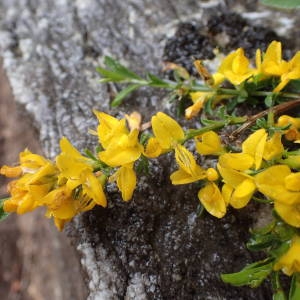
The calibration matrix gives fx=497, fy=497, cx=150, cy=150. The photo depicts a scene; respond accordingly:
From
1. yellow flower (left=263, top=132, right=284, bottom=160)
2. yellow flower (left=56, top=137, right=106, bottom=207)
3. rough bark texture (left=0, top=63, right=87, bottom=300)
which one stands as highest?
yellow flower (left=263, top=132, right=284, bottom=160)

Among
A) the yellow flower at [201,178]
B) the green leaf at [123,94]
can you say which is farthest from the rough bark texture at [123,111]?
the yellow flower at [201,178]

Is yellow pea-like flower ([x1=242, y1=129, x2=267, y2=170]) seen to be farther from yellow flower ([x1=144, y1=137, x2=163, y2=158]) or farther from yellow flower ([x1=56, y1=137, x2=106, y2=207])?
yellow flower ([x1=56, y1=137, x2=106, y2=207])

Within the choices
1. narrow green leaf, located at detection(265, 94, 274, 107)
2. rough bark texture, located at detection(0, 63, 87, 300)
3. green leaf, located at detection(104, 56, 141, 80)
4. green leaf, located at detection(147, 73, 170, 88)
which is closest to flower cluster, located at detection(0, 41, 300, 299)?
narrow green leaf, located at detection(265, 94, 274, 107)

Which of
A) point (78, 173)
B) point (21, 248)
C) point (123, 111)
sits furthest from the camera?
point (21, 248)

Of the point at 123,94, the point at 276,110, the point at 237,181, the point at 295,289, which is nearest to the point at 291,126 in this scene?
the point at 276,110

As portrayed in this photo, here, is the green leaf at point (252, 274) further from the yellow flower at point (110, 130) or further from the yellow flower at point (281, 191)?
the yellow flower at point (110, 130)

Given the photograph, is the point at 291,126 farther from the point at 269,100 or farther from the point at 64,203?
the point at 64,203

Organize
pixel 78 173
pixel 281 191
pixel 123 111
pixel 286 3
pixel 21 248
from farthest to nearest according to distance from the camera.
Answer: pixel 21 248 → pixel 123 111 → pixel 286 3 → pixel 78 173 → pixel 281 191
